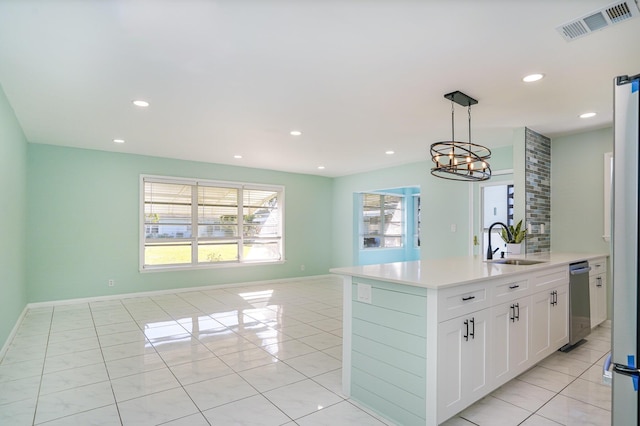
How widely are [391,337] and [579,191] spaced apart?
4015 mm

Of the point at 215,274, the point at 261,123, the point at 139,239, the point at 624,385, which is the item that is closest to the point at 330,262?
the point at 215,274

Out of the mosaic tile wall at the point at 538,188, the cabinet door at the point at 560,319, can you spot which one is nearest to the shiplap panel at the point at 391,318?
the cabinet door at the point at 560,319

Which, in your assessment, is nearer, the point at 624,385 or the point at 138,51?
the point at 624,385

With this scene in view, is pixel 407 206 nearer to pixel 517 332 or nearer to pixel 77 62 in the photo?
pixel 517 332

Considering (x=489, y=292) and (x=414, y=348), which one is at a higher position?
(x=489, y=292)

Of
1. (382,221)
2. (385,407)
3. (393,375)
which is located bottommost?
(385,407)

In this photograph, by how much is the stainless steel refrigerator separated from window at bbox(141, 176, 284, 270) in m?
6.58

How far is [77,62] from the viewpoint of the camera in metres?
2.66

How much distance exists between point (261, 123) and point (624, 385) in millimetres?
3932

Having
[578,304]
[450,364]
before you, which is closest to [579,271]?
[578,304]

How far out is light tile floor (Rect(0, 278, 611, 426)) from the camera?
2.34 m

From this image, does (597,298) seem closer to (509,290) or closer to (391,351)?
(509,290)

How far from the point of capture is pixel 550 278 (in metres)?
3.20

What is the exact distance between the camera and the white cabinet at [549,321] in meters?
2.96
